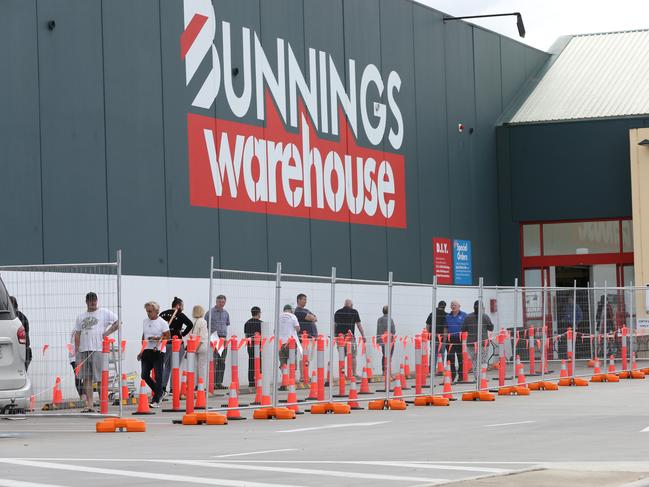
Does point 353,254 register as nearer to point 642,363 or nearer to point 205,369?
point 642,363

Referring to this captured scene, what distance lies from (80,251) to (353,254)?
11523 millimetres

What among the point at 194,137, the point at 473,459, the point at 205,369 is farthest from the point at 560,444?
the point at 194,137

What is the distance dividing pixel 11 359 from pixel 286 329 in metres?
6.01

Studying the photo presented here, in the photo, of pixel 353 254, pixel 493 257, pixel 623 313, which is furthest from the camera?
pixel 493 257

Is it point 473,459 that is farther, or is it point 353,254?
point 353,254

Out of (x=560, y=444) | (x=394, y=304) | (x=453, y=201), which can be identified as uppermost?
(x=453, y=201)

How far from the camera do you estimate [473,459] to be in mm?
13578

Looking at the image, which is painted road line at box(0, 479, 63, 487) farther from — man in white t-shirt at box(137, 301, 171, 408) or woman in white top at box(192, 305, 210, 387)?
man in white t-shirt at box(137, 301, 171, 408)

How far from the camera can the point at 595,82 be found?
48125 millimetres

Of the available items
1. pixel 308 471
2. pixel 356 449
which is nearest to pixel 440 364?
pixel 356 449

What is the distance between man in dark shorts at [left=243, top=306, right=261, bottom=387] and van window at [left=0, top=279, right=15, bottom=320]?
4.13m

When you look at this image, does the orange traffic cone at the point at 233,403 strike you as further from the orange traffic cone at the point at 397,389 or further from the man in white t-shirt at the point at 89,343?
the orange traffic cone at the point at 397,389

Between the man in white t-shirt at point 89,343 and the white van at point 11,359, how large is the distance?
1744 mm

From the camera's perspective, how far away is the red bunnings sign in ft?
101
